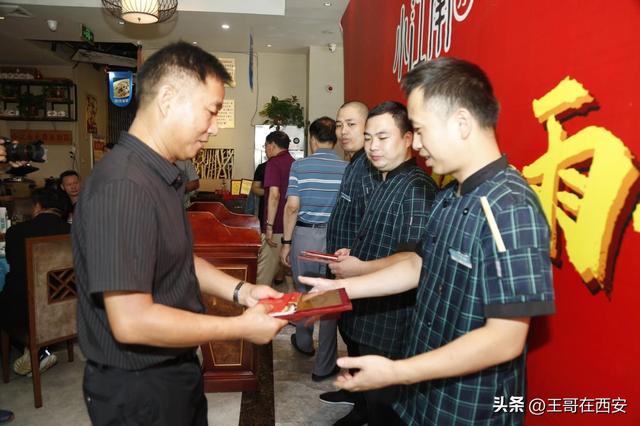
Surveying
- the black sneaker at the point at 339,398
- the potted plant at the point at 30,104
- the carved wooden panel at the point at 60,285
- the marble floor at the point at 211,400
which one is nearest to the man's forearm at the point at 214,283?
the marble floor at the point at 211,400

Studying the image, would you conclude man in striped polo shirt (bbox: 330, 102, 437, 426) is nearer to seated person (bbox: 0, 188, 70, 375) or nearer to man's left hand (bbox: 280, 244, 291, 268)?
man's left hand (bbox: 280, 244, 291, 268)

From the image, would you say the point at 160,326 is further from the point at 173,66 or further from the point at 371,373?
the point at 173,66

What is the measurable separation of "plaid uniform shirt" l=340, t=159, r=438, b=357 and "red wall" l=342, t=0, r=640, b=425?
15.8 inches

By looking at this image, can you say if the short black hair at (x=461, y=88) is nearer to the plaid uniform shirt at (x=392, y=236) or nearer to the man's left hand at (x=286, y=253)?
the plaid uniform shirt at (x=392, y=236)

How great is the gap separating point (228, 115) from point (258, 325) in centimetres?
764

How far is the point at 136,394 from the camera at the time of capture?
45.9 inches

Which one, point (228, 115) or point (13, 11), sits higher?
point (13, 11)

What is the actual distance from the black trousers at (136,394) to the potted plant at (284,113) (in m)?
6.67

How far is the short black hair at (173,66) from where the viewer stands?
1149mm

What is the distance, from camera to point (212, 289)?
61.3 inches

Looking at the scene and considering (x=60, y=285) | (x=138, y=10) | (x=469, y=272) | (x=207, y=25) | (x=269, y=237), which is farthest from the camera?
(x=207, y=25)

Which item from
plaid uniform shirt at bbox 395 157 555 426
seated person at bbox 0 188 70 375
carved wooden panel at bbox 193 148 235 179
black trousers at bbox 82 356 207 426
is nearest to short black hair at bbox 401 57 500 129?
plaid uniform shirt at bbox 395 157 555 426

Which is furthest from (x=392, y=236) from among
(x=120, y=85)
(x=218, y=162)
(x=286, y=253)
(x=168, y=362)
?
(x=120, y=85)

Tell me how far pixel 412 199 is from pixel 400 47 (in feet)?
5.44
